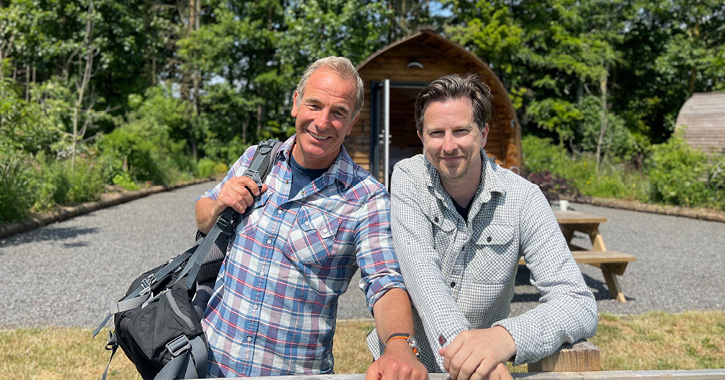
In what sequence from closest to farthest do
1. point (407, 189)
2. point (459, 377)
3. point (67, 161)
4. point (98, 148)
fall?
point (459, 377), point (407, 189), point (67, 161), point (98, 148)

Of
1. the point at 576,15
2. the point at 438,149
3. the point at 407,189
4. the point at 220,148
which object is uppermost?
the point at 576,15

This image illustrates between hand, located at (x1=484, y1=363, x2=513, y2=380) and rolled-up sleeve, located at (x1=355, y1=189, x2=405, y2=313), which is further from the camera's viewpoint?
rolled-up sleeve, located at (x1=355, y1=189, x2=405, y2=313)

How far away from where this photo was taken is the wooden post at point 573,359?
56.6 inches

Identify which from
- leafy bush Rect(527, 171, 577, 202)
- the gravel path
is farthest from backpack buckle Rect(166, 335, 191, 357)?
leafy bush Rect(527, 171, 577, 202)

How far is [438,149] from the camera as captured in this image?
1756 millimetres

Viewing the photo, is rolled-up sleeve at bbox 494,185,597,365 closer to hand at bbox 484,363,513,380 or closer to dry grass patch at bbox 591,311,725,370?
hand at bbox 484,363,513,380

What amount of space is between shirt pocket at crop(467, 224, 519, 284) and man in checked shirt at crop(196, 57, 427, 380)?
10.8 inches

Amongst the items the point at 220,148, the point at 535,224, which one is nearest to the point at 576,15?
the point at 220,148

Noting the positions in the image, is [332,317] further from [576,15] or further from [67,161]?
[576,15]

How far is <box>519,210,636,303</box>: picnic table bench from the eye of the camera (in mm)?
5258

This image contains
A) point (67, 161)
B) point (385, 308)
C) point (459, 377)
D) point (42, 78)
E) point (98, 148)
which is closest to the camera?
point (459, 377)

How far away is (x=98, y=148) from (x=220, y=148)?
354 inches

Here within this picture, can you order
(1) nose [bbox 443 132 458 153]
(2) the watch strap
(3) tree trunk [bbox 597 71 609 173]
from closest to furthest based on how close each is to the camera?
(2) the watch strap, (1) nose [bbox 443 132 458 153], (3) tree trunk [bbox 597 71 609 173]

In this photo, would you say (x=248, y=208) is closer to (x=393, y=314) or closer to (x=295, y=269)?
→ (x=295, y=269)
